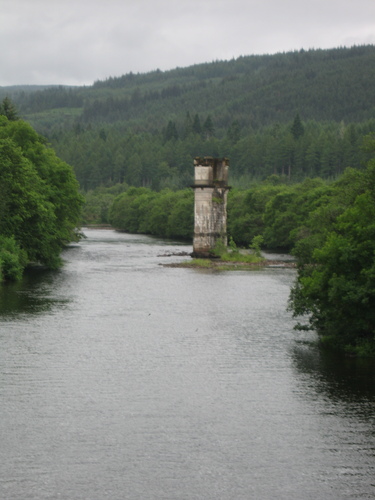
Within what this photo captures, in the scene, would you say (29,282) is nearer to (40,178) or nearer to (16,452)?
(40,178)

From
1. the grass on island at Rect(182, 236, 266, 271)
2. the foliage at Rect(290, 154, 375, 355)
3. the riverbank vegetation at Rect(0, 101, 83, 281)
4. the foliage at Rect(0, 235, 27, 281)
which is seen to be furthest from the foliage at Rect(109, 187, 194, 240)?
the foliage at Rect(290, 154, 375, 355)

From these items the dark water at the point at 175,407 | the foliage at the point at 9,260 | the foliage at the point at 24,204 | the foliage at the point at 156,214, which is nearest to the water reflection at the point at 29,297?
the dark water at the point at 175,407

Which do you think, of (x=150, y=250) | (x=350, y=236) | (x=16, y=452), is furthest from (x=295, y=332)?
(x=150, y=250)

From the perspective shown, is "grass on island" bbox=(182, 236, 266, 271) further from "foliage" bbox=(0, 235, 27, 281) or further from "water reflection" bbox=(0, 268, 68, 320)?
"foliage" bbox=(0, 235, 27, 281)

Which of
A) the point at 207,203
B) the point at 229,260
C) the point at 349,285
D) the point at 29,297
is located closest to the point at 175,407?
the point at 349,285

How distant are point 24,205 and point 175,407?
4281 cm

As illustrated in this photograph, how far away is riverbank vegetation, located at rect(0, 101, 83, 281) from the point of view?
65.9 metres

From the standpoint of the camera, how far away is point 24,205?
68438mm

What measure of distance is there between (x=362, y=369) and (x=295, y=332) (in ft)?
29.5

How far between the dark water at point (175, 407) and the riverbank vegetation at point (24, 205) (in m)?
14.7

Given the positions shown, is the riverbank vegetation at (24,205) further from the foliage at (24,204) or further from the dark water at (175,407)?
the dark water at (175,407)

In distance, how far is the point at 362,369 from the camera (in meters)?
34.6

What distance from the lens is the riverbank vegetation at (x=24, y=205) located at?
216 feet

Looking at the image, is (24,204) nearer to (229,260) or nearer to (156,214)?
(229,260)
